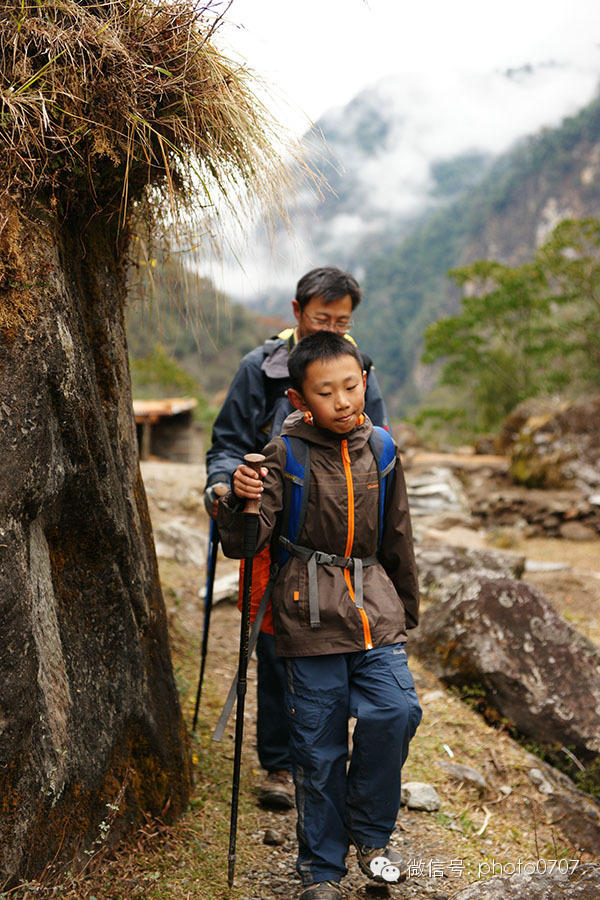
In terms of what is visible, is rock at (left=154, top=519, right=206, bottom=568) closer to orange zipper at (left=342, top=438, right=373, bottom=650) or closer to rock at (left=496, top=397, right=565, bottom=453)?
orange zipper at (left=342, top=438, right=373, bottom=650)

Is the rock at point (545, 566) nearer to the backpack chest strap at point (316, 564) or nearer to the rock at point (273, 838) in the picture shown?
the rock at point (273, 838)

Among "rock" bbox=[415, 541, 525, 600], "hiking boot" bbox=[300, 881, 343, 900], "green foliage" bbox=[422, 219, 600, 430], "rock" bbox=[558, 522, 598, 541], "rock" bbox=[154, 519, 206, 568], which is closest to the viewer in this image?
"hiking boot" bbox=[300, 881, 343, 900]

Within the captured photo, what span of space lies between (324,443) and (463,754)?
2306 mm

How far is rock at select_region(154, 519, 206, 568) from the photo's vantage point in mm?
7156

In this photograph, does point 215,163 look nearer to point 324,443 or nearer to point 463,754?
point 324,443

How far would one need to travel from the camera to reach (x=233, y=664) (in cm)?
499

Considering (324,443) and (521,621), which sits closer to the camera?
(324,443)

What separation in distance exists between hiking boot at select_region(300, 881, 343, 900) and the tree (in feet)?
2.14

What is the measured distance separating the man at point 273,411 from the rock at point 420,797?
570 millimetres

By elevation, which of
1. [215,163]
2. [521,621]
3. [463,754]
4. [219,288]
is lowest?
[463,754]

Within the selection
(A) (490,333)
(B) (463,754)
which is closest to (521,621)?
(B) (463,754)

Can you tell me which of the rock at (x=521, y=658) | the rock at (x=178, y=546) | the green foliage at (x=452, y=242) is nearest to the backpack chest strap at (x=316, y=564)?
the rock at (x=521, y=658)

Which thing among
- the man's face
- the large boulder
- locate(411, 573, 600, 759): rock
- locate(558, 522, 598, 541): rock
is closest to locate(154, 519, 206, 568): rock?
locate(411, 573, 600, 759): rock

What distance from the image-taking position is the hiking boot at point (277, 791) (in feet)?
10.7
